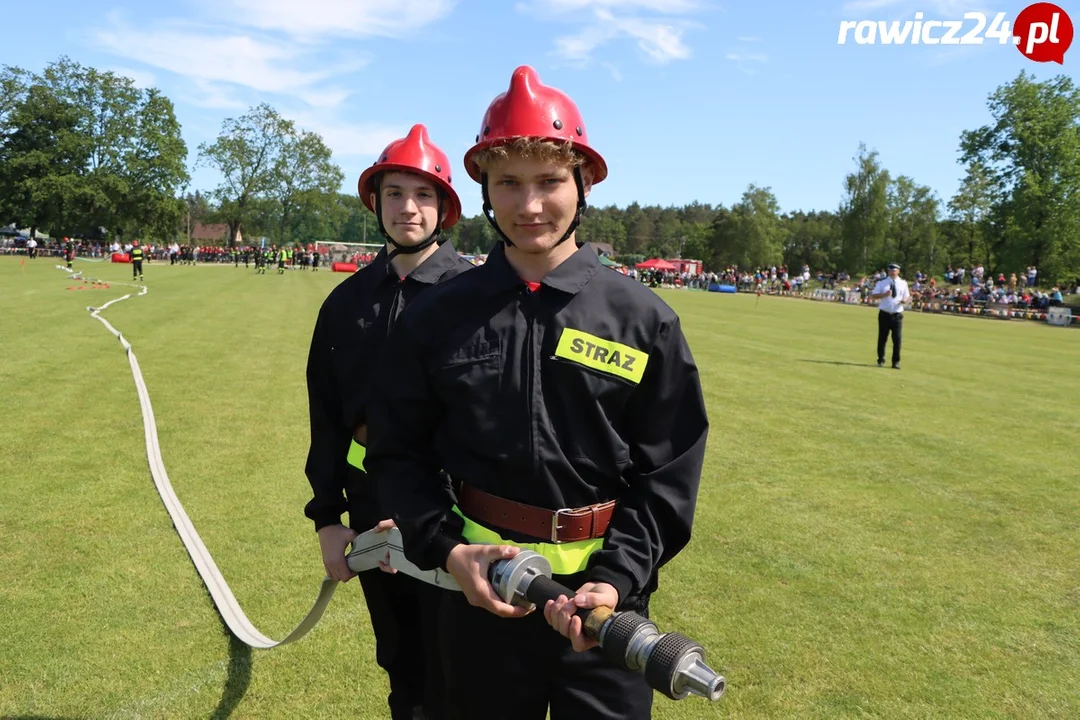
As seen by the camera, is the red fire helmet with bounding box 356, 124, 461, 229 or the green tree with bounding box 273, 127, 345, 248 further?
the green tree with bounding box 273, 127, 345, 248

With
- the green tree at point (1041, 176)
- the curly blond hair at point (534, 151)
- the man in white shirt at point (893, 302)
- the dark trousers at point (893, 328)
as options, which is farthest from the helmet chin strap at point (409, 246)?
the green tree at point (1041, 176)

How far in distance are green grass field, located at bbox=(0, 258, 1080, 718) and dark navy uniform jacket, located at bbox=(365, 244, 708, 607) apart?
6.86 feet

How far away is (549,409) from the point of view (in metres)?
2.06

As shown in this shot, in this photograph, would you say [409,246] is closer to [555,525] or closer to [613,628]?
[555,525]

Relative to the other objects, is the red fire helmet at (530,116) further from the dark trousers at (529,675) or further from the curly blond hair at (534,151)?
the dark trousers at (529,675)

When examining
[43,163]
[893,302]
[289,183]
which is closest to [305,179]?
[289,183]

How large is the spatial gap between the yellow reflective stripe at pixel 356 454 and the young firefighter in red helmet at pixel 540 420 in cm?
97

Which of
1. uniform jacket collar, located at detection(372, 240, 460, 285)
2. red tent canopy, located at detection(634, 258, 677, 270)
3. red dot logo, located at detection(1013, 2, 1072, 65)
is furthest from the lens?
red tent canopy, located at detection(634, 258, 677, 270)

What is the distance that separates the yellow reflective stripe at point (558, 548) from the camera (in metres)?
2.05

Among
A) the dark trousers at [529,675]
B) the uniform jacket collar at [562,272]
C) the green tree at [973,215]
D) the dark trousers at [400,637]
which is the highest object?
the green tree at [973,215]

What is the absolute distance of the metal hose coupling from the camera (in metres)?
1.47

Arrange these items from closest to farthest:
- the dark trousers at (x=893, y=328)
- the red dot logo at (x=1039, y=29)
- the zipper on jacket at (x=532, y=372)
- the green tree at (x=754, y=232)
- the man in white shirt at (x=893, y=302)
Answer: the zipper on jacket at (x=532, y=372)
the man in white shirt at (x=893, y=302)
the dark trousers at (x=893, y=328)
the red dot logo at (x=1039, y=29)
the green tree at (x=754, y=232)

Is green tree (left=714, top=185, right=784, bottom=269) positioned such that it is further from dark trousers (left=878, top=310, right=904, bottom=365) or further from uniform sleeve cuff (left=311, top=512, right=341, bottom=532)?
uniform sleeve cuff (left=311, top=512, right=341, bottom=532)

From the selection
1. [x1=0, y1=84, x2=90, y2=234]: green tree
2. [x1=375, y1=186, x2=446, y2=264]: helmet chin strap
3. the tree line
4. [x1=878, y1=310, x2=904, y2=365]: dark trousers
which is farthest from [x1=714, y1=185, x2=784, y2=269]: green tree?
[x1=375, y1=186, x2=446, y2=264]: helmet chin strap
